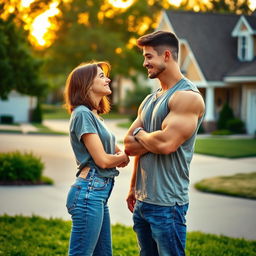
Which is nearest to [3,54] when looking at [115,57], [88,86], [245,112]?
[88,86]

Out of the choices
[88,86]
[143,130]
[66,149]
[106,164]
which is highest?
[88,86]

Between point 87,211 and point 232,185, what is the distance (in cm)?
765

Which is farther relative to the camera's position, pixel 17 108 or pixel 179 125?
pixel 17 108

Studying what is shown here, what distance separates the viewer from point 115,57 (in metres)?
51.6

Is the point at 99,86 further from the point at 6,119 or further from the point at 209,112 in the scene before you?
the point at 6,119

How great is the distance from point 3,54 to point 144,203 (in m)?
11.4

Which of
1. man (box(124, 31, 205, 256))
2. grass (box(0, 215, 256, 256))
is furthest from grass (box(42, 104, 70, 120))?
man (box(124, 31, 205, 256))

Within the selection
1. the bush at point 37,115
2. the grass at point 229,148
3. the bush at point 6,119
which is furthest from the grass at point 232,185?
the bush at point 37,115

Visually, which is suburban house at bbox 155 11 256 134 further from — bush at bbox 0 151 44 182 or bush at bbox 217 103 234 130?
bush at bbox 0 151 44 182

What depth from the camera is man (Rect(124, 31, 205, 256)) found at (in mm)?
3312

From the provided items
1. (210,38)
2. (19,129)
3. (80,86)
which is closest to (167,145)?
(80,86)

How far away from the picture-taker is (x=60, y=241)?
21.2 ft

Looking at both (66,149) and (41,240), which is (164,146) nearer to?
(41,240)

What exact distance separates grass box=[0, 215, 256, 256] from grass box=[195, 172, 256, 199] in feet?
11.1
